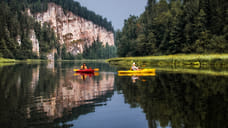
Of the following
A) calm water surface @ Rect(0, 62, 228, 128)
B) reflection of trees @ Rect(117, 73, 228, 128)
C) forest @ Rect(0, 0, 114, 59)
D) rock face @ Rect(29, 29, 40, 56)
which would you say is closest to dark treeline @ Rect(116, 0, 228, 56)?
reflection of trees @ Rect(117, 73, 228, 128)

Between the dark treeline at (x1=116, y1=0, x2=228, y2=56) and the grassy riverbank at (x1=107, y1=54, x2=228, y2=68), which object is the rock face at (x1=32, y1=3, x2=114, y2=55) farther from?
the grassy riverbank at (x1=107, y1=54, x2=228, y2=68)

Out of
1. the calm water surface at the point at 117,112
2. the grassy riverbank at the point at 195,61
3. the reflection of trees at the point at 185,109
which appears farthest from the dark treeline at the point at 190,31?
the calm water surface at the point at 117,112

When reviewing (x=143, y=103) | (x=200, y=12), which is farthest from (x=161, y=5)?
(x=143, y=103)

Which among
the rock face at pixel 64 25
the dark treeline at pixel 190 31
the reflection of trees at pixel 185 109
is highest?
the rock face at pixel 64 25

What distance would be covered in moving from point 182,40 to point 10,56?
228ft

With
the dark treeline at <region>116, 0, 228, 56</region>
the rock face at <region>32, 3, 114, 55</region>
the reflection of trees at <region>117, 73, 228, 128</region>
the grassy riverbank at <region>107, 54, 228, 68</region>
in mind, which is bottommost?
the reflection of trees at <region>117, 73, 228, 128</region>

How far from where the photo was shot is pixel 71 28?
7702 inches

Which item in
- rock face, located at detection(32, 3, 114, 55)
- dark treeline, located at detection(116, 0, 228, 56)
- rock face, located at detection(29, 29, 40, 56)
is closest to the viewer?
dark treeline, located at detection(116, 0, 228, 56)

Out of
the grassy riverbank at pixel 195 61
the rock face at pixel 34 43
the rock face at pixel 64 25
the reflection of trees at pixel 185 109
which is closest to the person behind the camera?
the reflection of trees at pixel 185 109

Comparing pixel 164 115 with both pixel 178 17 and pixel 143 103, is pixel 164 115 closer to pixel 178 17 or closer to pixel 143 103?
pixel 143 103

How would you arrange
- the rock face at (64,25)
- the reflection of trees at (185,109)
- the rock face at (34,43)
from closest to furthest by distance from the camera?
the reflection of trees at (185,109), the rock face at (34,43), the rock face at (64,25)

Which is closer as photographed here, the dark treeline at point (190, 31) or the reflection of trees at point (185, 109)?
the reflection of trees at point (185, 109)

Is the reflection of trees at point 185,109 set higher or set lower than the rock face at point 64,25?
lower

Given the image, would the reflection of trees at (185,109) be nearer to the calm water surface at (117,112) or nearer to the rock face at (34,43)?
the calm water surface at (117,112)
